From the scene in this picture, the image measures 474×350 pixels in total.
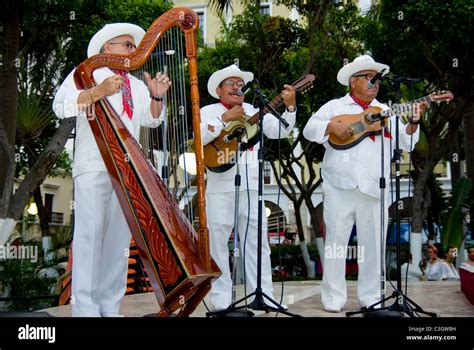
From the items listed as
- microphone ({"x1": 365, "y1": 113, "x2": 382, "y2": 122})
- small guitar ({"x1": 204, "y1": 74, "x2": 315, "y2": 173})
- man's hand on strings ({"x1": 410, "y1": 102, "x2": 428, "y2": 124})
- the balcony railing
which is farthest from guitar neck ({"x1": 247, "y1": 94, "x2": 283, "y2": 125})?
the balcony railing

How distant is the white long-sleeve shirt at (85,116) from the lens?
4277 millimetres

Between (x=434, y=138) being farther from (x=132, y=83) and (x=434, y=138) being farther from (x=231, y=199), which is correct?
(x=132, y=83)

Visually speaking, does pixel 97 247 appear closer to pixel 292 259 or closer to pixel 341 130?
pixel 341 130

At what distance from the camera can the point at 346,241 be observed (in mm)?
5219

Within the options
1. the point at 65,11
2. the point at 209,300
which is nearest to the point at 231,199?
the point at 209,300

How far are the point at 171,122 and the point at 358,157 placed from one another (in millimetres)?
1433

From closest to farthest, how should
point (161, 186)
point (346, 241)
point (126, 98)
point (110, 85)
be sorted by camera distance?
1. point (110, 85)
2. point (161, 186)
3. point (126, 98)
4. point (346, 241)

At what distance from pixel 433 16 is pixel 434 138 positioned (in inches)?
96.4

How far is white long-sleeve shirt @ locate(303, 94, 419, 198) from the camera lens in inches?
200

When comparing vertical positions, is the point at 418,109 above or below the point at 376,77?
below

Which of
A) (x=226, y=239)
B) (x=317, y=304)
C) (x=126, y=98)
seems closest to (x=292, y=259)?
(x=317, y=304)

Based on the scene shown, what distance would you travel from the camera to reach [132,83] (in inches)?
185

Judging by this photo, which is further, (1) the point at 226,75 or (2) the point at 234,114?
(1) the point at 226,75

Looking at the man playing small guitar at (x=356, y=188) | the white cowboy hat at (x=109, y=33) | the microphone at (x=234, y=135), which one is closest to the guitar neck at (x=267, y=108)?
the microphone at (x=234, y=135)
